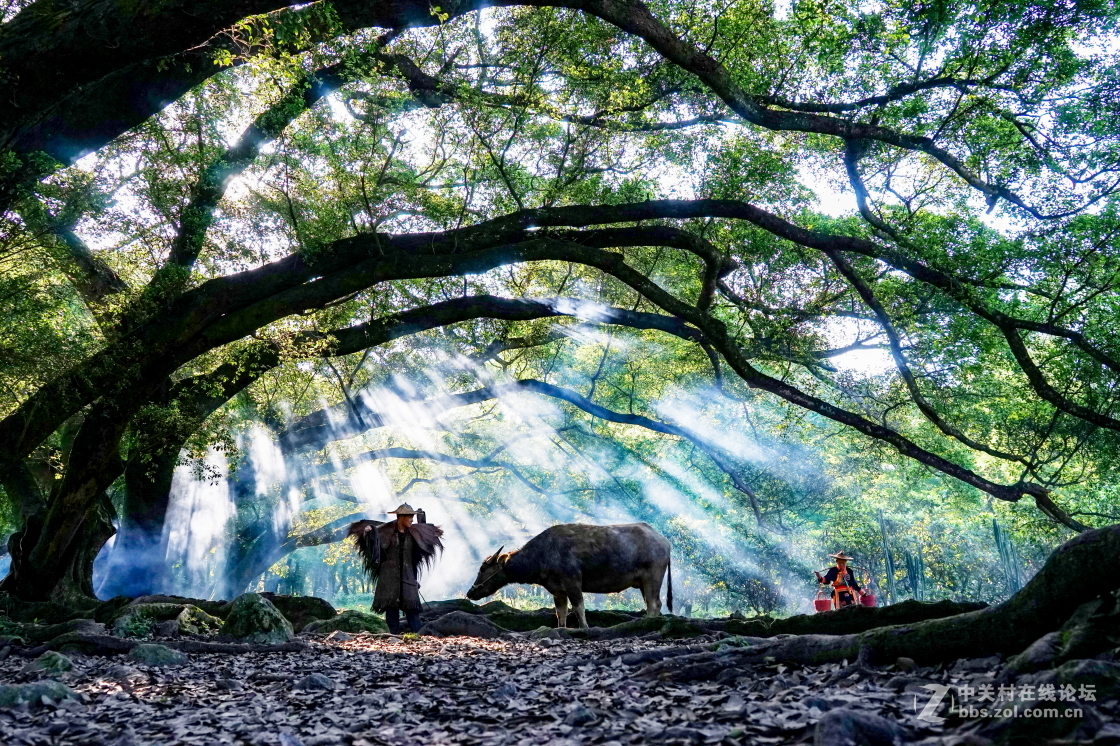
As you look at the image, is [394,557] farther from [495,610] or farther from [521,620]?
[495,610]

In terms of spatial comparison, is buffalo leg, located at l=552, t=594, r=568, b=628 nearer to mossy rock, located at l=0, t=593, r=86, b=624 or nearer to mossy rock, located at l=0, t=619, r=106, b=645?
mossy rock, located at l=0, t=619, r=106, b=645

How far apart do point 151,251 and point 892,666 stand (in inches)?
539

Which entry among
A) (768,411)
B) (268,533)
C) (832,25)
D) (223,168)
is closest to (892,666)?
(832,25)

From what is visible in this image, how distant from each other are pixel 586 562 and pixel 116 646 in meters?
7.75

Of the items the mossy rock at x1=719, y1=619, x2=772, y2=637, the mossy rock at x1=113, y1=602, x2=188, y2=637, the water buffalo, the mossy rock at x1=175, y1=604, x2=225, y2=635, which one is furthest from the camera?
the water buffalo

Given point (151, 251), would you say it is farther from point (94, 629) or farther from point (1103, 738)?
point (1103, 738)

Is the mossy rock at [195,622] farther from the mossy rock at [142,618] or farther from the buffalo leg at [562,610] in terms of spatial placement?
the buffalo leg at [562,610]

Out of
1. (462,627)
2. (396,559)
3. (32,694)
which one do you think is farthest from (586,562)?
(32,694)

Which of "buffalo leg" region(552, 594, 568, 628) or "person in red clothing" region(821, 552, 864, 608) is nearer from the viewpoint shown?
"buffalo leg" region(552, 594, 568, 628)

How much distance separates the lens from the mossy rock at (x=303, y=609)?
46.5 feet

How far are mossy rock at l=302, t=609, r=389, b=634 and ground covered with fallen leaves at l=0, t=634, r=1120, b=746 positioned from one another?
4984 millimetres

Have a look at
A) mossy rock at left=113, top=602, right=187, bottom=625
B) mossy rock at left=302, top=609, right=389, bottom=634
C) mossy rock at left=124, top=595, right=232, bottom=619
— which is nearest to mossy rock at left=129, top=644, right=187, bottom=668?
mossy rock at left=302, top=609, right=389, bottom=634

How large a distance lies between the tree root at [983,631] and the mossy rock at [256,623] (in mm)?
6726

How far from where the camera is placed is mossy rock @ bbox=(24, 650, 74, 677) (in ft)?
22.2
